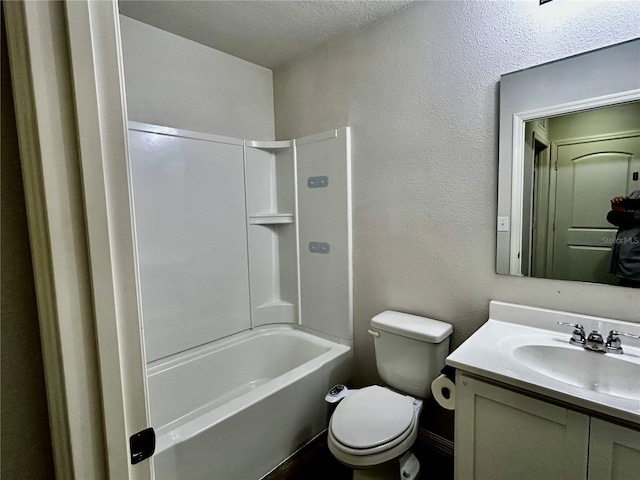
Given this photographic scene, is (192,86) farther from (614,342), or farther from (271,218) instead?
(614,342)

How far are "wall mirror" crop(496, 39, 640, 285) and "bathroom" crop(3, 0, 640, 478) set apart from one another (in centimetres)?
6

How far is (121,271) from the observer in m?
0.56

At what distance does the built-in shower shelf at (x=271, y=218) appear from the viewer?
244 cm

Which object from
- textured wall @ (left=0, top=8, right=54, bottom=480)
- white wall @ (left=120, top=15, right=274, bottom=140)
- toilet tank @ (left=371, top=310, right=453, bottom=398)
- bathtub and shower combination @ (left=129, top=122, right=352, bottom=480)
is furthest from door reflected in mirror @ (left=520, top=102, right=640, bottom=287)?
white wall @ (left=120, top=15, right=274, bottom=140)

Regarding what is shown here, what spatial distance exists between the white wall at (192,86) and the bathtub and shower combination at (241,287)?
0.54 feet

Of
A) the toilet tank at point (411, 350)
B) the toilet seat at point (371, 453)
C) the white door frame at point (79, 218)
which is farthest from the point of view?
the toilet tank at point (411, 350)

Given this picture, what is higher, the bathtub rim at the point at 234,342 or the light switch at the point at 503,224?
the light switch at the point at 503,224

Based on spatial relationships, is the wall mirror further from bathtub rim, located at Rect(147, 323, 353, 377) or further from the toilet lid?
bathtub rim, located at Rect(147, 323, 353, 377)

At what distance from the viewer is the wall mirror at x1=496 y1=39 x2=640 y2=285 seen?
1245 millimetres

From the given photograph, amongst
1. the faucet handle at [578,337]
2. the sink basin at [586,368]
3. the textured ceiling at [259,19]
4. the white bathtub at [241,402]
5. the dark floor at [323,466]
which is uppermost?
the textured ceiling at [259,19]

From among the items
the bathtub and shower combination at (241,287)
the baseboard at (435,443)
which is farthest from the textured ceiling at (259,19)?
the baseboard at (435,443)

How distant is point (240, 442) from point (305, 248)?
1.27 meters

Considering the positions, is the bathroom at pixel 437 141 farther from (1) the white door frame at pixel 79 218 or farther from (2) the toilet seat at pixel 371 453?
(1) the white door frame at pixel 79 218

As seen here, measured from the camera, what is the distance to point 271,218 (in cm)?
246
